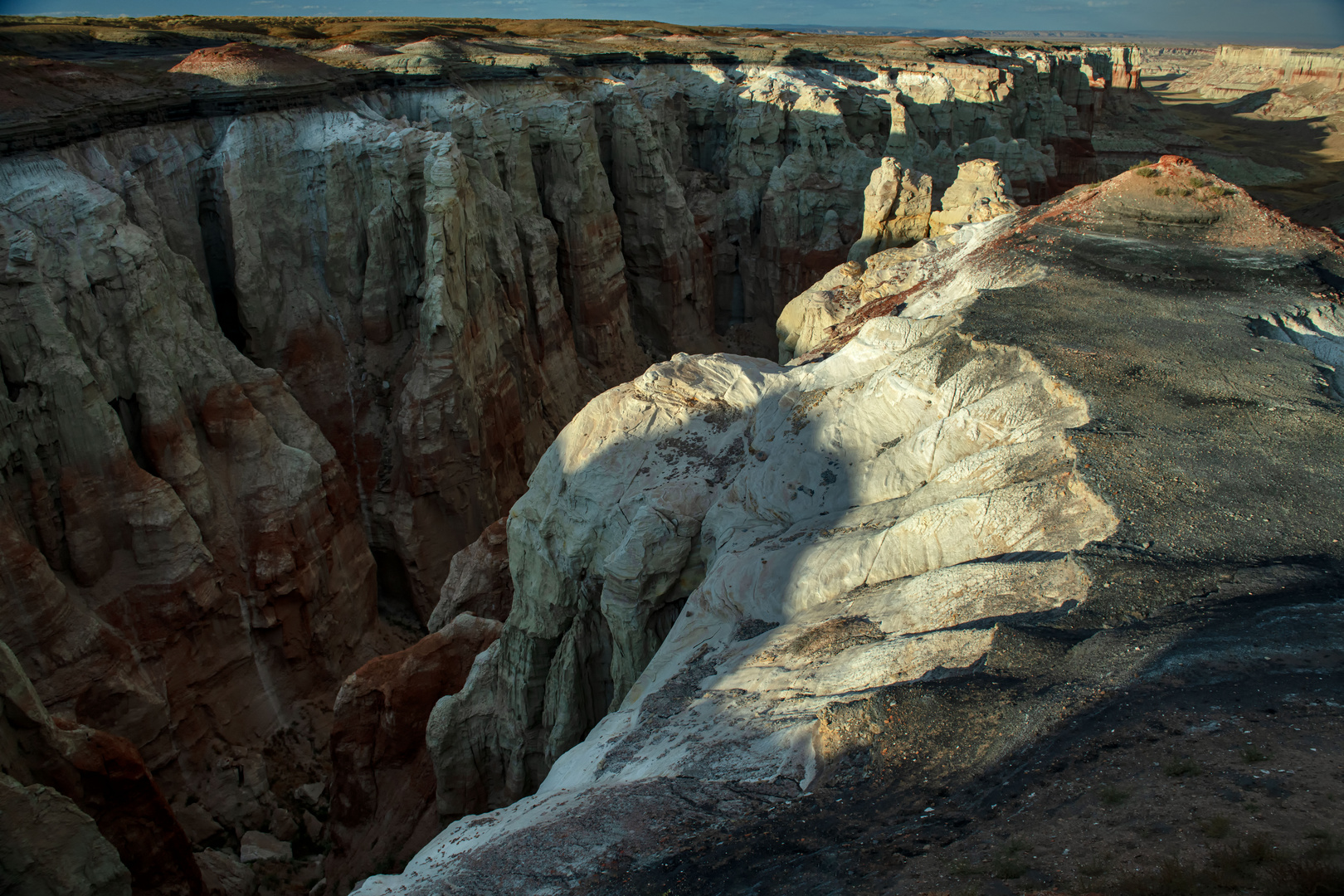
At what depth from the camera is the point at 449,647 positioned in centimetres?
1563

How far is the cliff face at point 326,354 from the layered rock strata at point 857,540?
2.48ft

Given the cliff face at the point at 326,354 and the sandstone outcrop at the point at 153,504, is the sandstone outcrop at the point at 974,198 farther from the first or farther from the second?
the sandstone outcrop at the point at 153,504

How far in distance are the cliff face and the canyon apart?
94mm

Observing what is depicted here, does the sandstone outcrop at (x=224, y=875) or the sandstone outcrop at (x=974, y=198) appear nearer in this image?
the sandstone outcrop at (x=224, y=875)

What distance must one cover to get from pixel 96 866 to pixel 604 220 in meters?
24.4

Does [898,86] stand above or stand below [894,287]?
above

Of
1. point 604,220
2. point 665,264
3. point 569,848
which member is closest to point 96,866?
point 569,848

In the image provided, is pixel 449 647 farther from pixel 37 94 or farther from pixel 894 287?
pixel 37 94

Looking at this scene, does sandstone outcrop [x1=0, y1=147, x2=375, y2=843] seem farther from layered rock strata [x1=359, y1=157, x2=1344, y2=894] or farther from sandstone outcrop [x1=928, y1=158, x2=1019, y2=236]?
sandstone outcrop [x1=928, y1=158, x2=1019, y2=236]

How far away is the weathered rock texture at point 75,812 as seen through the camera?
1095cm

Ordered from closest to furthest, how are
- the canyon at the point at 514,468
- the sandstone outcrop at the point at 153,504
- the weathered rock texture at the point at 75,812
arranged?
the canyon at the point at 514,468, the weathered rock texture at the point at 75,812, the sandstone outcrop at the point at 153,504

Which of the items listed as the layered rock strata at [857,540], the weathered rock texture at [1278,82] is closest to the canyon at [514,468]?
the layered rock strata at [857,540]

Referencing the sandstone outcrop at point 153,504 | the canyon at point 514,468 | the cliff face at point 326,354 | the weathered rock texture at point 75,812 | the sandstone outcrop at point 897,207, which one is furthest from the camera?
the sandstone outcrop at point 897,207

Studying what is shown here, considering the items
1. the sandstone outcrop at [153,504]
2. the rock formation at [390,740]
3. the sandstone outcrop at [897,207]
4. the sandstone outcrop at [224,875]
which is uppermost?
the sandstone outcrop at [897,207]
